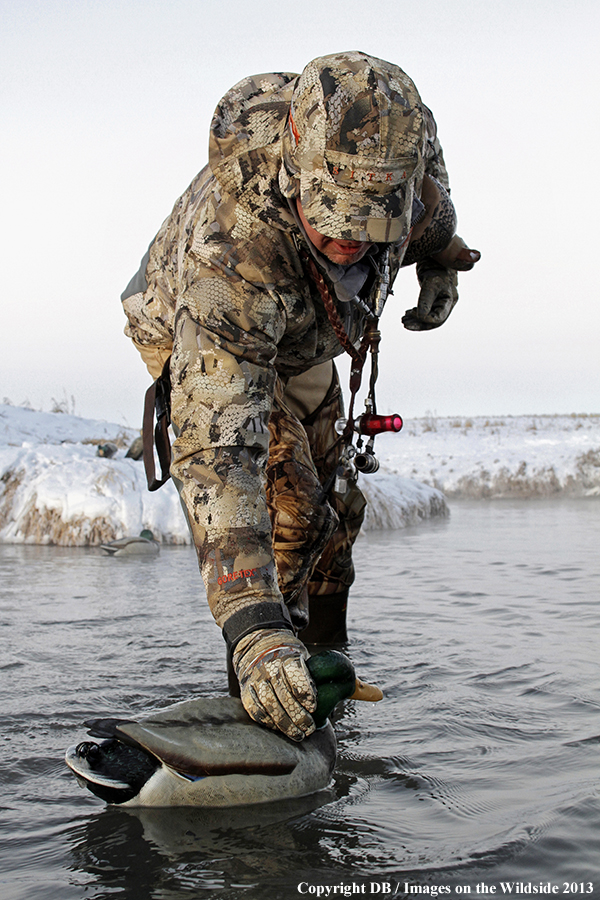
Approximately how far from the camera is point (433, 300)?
10.9ft

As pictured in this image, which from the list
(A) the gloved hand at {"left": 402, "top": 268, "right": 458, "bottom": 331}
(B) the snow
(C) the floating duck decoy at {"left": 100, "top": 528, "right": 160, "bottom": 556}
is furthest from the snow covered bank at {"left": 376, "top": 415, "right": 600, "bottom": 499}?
(A) the gloved hand at {"left": 402, "top": 268, "right": 458, "bottom": 331}

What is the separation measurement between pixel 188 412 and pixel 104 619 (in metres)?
2.28

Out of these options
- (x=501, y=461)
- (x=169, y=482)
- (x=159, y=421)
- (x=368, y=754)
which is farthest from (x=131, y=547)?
(x=501, y=461)

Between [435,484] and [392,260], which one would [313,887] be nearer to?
[392,260]

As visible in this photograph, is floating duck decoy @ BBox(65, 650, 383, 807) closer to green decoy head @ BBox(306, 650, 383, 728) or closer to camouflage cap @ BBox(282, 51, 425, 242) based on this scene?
green decoy head @ BBox(306, 650, 383, 728)

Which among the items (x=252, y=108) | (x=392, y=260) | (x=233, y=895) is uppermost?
(x=252, y=108)

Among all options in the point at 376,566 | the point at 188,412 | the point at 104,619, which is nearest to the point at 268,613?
the point at 188,412

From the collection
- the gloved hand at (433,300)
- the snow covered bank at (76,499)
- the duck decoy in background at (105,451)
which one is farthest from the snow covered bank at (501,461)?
the gloved hand at (433,300)

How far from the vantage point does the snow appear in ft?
24.5

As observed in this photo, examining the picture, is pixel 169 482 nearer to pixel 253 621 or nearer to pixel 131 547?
pixel 131 547

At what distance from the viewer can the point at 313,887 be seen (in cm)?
155

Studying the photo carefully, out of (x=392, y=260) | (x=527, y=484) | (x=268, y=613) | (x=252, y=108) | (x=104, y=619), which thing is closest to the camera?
(x=268, y=613)

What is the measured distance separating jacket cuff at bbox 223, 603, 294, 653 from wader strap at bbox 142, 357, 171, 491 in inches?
38.6

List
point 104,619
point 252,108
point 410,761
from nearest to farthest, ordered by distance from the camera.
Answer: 1. point 410,761
2. point 252,108
3. point 104,619
